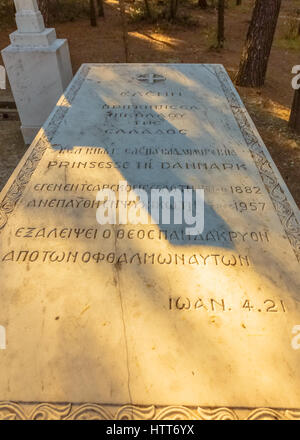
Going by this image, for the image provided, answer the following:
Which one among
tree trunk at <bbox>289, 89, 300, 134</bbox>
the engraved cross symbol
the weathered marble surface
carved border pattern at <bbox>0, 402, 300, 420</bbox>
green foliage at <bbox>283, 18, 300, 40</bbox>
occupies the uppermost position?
the engraved cross symbol

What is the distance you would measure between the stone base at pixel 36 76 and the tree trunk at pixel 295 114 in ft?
14.6

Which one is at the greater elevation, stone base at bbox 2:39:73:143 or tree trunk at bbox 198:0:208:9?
tree trunk at bbox 198:0:208:9

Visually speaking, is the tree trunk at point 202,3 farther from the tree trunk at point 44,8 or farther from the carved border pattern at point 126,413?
the carved border pattern at point 126,413

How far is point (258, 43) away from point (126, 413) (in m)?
8.48

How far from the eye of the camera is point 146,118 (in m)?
4.08

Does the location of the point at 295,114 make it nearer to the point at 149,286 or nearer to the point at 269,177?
the point at 269,177

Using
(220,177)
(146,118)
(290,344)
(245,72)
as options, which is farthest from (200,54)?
(290,344)

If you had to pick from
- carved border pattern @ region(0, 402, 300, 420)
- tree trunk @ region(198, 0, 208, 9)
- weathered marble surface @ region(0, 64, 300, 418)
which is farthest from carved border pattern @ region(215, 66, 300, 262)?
tree trunk @ region(198, 0, 208, 9)

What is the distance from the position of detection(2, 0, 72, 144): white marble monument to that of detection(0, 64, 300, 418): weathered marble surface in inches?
107

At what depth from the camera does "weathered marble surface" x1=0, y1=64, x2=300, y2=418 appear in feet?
5.66

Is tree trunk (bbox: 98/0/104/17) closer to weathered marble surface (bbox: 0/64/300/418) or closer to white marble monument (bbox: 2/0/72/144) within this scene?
white marble monument (bbox: 2/0/72/144)

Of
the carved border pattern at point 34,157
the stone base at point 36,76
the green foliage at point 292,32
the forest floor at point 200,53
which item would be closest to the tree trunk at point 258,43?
the forest floor at point 200,53

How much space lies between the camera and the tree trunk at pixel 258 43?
7.31 m
